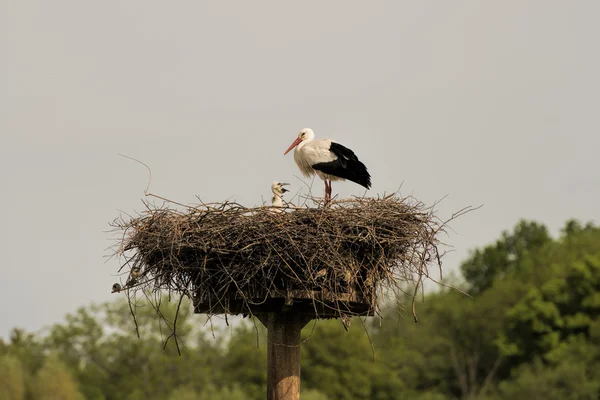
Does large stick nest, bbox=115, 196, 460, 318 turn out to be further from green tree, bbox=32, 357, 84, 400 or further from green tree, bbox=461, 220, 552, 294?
green tree, bbox=461, 220, 552, 294

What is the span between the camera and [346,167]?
1525cm

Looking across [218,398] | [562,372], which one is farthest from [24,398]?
[562,372]

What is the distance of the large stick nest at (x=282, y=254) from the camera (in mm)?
11836

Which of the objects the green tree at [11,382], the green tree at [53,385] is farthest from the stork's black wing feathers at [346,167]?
the green tree at [53,385]

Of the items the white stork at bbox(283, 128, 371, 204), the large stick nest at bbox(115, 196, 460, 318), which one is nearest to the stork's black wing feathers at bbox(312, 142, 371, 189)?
the white stork at bbox(283, 128, 371, 204)

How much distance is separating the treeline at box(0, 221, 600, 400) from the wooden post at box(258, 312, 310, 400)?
34775 mm

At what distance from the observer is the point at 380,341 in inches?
2621

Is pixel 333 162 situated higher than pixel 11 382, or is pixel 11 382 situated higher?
pixel 11 382

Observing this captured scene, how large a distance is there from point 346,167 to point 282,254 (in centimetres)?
362

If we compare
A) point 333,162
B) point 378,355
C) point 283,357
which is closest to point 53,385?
point 378,355

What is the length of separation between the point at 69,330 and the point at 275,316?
151 ft

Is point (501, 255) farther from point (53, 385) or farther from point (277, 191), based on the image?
point (277, 191)

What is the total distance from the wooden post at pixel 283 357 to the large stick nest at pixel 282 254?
0.19 metres

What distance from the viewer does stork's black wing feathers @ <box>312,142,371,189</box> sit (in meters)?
15.2
